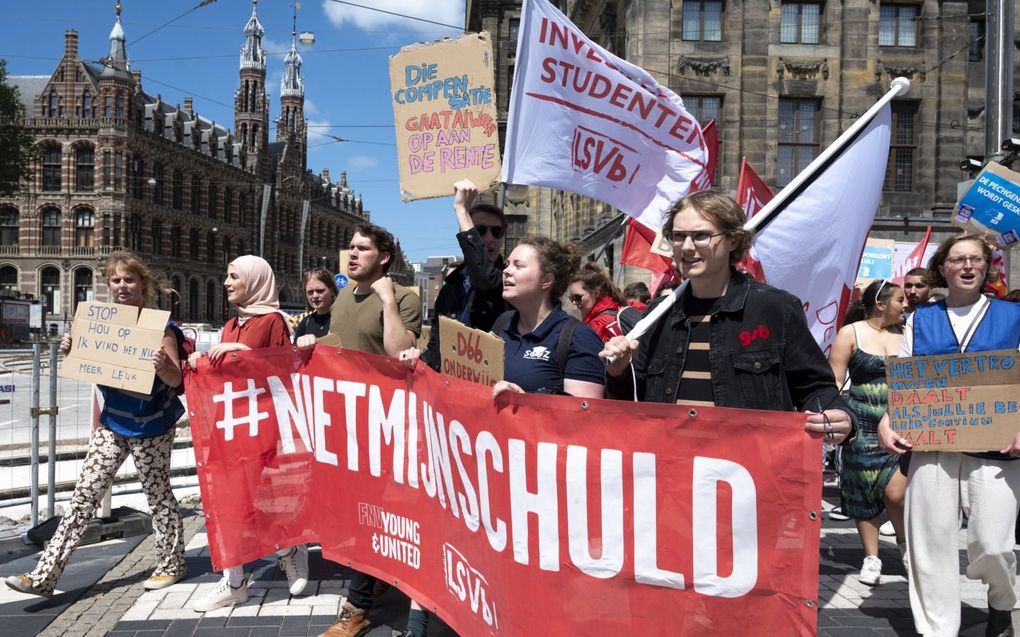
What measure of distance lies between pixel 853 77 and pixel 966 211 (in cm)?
1396

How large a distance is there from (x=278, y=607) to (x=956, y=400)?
11.9 feet

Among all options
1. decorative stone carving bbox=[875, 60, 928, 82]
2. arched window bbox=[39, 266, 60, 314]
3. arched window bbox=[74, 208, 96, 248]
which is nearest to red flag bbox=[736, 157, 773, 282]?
decorative stone carving bbox=[875, 60, 928, 82]

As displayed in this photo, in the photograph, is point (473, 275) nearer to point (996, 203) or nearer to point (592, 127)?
point (592, 127)

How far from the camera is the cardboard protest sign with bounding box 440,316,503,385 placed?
3.01 meters

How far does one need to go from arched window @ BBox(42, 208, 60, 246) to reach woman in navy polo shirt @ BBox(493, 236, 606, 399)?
65.8 m

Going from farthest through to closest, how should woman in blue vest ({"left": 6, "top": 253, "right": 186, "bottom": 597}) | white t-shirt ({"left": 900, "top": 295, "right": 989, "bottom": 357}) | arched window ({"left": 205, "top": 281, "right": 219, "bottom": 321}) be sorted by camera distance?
arched window ({"left": 205, "top": 281, "right": 219, "bottom": 321}) → woman in blue vest ({"left": 6, "top": 253, "right": 186, "bottom": 597}) → white t-shirt ({"left": 900, "top": 295, "right": 989, "bottom": 357})

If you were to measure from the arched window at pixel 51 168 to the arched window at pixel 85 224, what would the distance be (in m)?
2.65

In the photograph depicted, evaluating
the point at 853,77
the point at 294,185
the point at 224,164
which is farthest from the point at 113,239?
the point at 853,77

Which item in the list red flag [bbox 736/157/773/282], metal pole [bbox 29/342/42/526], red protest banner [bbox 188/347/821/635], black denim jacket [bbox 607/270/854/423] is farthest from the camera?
metal pole [bbox 29/342/42/526]

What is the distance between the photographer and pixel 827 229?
366 cm

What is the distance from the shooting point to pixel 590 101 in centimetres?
482

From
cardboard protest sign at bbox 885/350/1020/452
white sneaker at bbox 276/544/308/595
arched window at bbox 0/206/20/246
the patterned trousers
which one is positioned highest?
arched window at bbox 0/206/20/246

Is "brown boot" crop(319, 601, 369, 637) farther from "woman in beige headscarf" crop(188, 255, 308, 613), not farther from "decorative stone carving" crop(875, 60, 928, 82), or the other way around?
"decorative stone carving" crop(875, 60, 928, 82)

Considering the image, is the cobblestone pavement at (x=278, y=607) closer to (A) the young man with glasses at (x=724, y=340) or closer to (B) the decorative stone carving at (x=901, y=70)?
(A) the young man with glasses at (x=724, y=340)
